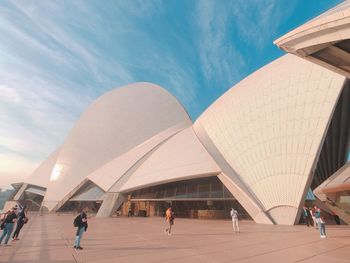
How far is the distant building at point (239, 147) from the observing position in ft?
48.5

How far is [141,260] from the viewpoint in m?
6.01

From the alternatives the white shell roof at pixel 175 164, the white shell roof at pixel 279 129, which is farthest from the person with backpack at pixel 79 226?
the white shell roof at pixel 175 164

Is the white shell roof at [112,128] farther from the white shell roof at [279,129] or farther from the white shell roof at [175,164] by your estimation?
the white shell roof at [279,129]

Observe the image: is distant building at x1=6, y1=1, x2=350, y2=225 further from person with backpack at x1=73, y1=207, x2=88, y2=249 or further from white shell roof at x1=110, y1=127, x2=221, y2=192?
person with backpack at x1=73, y1=207, x2=88, y2=249

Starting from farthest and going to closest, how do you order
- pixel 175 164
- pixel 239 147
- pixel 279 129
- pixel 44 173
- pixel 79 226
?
1. pixel 44 173
2. pixel 175 164
3. pixel 239 147
4. pixel 279 129
5. pixel 79 226

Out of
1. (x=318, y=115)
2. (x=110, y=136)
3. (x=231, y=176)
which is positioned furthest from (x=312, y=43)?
(x=110, y=136)

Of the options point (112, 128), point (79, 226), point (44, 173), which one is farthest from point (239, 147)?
point (44, 173)

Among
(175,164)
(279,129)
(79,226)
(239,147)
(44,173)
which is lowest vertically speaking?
(79,226)

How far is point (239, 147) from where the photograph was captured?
19312 millimetres

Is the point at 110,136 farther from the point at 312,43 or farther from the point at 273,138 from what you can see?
the point at 312,43

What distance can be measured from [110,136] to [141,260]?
2850 cm

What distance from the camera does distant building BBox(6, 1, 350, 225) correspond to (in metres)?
14.8

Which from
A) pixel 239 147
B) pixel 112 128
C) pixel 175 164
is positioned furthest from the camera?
pixel 112 128

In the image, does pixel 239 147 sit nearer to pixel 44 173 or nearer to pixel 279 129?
pixel 279 129
